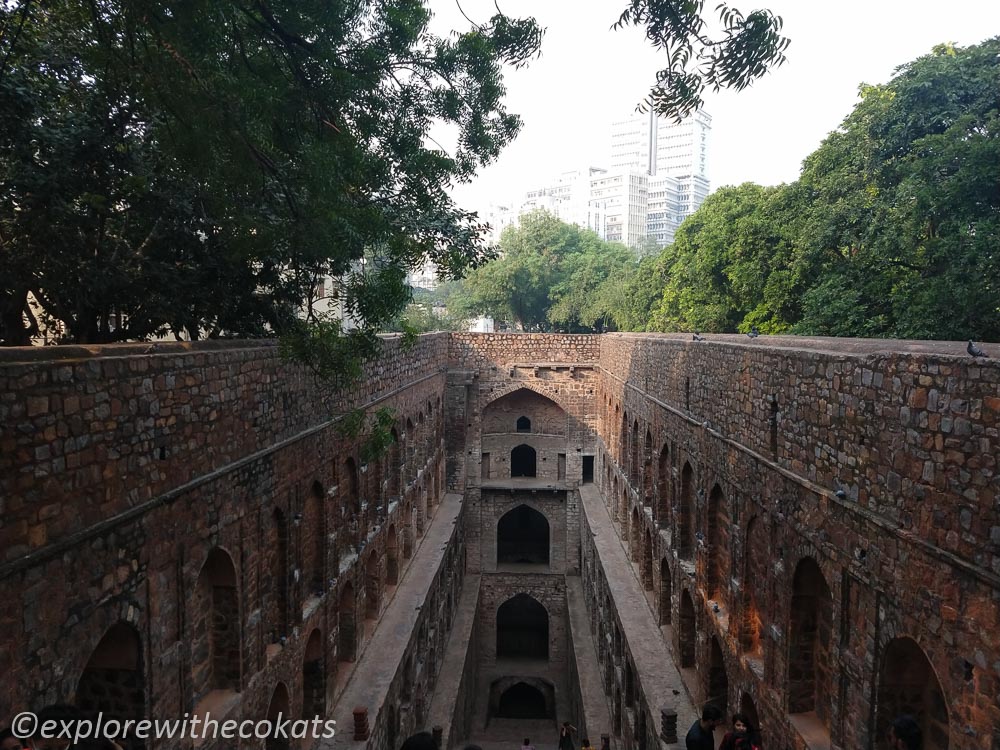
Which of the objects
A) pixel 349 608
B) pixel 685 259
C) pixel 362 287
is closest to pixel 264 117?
pixel 362 287

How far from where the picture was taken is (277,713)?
353 inches

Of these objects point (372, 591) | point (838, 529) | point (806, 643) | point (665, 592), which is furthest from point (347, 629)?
point (838, 529)

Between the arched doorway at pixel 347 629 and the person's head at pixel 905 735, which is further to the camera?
the arched doorway at pixel 347 629

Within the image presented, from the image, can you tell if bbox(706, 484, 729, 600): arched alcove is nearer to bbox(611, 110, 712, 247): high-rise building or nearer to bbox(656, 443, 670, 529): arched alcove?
bbox(656, 443, 670, 529): arched alcove

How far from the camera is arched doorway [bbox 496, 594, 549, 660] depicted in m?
25.7

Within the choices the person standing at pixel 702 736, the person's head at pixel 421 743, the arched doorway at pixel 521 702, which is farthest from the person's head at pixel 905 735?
the arched doorway at pixel 521 702

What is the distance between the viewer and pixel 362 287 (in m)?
8.00

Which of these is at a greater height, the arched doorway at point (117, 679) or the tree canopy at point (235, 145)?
the tree canopy at point (235, 145)

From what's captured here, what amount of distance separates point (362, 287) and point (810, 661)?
18.6 ft

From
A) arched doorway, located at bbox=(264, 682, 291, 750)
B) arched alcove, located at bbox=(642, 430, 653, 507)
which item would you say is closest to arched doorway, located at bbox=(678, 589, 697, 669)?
arched alcove, located at bbox=(642, 430, 653, 507)

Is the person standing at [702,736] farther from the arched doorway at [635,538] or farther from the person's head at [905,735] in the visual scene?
the arched doorway at [635,538]

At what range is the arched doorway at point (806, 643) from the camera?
7227 mm

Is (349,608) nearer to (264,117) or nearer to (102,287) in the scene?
(102,287)

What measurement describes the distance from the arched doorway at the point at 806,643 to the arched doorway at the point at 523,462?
763 inches
